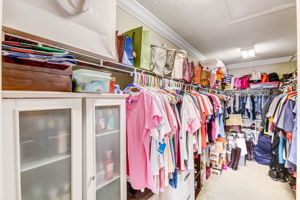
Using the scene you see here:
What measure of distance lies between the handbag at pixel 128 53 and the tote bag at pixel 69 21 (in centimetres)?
27

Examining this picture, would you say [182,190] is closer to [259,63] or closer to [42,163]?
[42,163]

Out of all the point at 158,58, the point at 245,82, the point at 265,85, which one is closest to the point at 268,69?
the point at 265,85

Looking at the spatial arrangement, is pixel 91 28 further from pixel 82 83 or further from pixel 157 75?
pixel 157 75

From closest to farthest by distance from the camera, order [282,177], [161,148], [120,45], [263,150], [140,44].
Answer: [161,148], [120,45], [140,44], [282,177], [263,150]

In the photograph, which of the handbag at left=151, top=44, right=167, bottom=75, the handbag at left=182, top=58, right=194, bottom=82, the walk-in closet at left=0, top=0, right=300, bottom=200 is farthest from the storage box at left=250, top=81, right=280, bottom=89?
the handbag at left=151, top=44, right=167, bottom=75

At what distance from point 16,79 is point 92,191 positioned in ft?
2.41

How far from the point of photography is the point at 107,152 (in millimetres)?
1054

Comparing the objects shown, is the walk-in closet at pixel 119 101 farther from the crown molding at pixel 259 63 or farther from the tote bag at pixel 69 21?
the crown molding at pixel 259 63

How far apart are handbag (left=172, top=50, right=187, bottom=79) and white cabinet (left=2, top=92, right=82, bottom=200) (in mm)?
1413

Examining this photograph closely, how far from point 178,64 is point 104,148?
57.9 inches

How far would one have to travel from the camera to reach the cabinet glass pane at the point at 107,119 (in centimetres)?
100

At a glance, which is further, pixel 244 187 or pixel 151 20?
pixel 244 187

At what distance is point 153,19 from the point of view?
1912mm

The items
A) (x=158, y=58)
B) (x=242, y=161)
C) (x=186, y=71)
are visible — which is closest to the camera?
(x=158, y=58)
